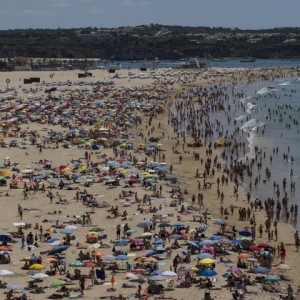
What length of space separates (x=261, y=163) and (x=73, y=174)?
14.4 m

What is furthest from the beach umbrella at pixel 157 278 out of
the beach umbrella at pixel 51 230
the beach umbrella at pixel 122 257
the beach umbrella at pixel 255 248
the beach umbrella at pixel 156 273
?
the beach umbrella at pixel 51 230

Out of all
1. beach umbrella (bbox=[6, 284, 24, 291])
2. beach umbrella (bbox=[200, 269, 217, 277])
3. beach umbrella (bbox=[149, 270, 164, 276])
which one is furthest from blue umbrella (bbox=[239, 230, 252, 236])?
beach umbrella (bbox=[6, 284, 24, 291])

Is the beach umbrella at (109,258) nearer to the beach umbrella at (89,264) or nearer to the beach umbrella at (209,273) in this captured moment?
the beach umbrella at (89,264)

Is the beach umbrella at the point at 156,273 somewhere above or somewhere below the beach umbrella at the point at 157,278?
above

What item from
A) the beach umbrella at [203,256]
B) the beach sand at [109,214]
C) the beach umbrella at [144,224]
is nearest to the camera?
the beach sand at [109,214]

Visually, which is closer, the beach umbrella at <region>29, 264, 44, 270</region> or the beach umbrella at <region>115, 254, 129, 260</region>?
the beach umbrella at <region>29, 264, 44, 270</region>

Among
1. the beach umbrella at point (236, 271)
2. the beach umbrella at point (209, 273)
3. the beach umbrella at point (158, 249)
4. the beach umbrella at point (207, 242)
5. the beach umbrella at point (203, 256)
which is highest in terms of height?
the beach umbrella at point (203, 256)

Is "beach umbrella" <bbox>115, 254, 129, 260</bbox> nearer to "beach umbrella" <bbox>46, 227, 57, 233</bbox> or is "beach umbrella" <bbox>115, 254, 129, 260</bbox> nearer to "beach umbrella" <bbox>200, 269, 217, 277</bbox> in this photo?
"beach umbrella" <bbox>200, 269, 217, 277</bbox>

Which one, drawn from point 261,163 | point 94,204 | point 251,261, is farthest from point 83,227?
point 261,163

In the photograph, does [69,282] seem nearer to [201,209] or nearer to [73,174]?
[201,209]

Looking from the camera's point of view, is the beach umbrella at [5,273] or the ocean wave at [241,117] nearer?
the beach umbrella at [5,273]

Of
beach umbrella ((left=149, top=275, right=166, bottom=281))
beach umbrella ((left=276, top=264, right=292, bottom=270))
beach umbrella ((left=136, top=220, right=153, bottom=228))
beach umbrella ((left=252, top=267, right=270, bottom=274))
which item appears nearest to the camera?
beach umbrella ((left=149, top=275, right=166, bottom=281))

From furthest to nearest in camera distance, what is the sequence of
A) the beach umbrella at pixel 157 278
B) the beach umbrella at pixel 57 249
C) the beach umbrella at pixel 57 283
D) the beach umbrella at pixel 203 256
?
1. the beach umbrella at pixel 57 249
2. the beach umbrella at pixel 203 256
3. the beach umbrella at pixel 157 278
4. the beach umbrella at pixel 57 283

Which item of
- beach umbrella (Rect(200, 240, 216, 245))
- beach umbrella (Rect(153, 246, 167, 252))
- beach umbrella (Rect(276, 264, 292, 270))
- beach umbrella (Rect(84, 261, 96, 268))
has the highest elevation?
beach umbrella (Rect(200, 240, 216, 245))
